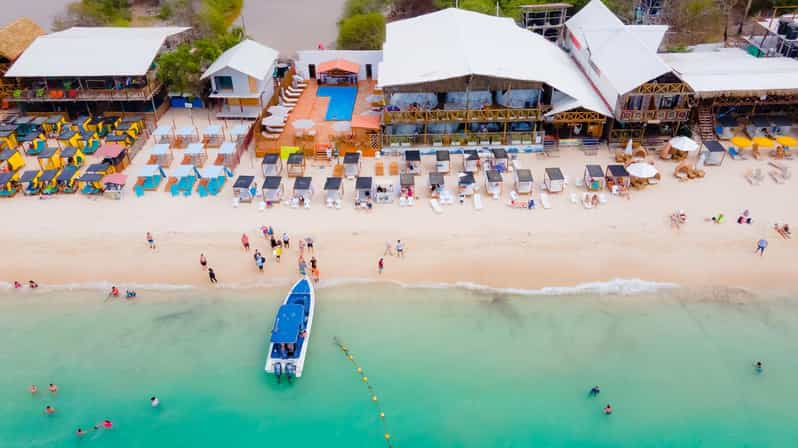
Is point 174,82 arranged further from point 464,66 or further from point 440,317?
point 440,317

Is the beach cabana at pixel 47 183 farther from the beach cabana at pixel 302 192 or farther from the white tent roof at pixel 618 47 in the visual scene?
the white tent roof at pixel 618 47

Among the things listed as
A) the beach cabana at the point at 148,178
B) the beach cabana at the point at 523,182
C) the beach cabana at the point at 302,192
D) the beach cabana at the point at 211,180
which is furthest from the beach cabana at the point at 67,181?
the beach cabana at the point at 523,182

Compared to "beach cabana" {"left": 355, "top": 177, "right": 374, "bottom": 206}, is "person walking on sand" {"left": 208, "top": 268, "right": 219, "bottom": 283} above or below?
below

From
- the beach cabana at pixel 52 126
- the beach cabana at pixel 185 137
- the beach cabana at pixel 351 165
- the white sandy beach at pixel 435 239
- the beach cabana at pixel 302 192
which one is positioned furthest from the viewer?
the beach cabana at pixel 52 126

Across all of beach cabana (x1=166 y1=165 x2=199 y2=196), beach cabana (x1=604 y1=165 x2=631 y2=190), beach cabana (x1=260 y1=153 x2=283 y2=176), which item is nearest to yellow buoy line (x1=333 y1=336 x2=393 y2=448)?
beach cabana (x1=260 y1=153 x2=283 y2=176)

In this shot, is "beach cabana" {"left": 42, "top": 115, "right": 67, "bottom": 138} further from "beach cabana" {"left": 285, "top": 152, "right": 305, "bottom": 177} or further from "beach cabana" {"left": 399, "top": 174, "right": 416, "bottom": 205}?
"beach cabana" {"left": 399, "top": 174, "right": 416, "bottom": 205}

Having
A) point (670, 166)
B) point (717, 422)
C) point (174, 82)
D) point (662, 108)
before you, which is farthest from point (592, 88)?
point (174, 82)

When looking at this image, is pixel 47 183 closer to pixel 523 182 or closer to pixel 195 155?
pixel 195 155
